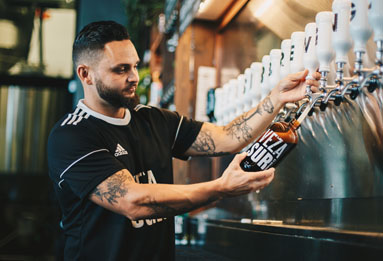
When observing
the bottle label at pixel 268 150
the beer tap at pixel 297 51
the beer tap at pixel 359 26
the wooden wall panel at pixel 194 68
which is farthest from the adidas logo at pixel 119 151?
the wooden wall panel at pixel 194 68

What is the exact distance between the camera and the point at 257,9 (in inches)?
87.8

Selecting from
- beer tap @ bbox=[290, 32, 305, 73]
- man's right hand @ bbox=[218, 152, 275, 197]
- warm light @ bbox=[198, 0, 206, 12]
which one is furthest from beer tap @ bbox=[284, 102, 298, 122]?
warm light @ bbox=[198, 0, 206, 12]

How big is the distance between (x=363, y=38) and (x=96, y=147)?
2.87 ft

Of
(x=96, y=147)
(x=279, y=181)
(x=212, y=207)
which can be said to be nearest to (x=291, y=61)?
(x=279, y=181)

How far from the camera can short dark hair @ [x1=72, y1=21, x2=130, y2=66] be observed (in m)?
1.66

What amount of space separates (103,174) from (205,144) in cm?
53

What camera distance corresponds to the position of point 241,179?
125 cm

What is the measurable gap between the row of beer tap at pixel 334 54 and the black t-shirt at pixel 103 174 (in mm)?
496

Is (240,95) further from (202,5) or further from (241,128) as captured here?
(202,5)

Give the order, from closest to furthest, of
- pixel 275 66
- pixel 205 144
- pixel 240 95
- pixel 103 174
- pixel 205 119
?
pixel 103 174 → pixel 275 66 → pixel 205 144 → pixel 240 95 → pixel 205 119

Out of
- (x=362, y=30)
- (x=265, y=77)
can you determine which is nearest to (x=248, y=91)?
(x=265, y=77)

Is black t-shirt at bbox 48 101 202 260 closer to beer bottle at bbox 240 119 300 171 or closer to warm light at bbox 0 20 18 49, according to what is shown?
beer bottle at bbox 240 119 300 171

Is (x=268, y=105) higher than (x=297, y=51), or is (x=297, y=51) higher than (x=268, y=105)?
(x=297, y=51)

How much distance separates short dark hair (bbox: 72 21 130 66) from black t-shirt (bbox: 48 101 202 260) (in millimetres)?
220
